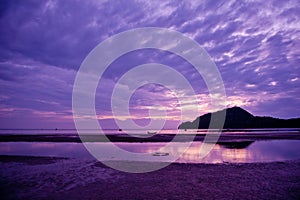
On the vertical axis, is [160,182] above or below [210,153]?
below

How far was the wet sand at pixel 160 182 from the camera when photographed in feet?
36.8

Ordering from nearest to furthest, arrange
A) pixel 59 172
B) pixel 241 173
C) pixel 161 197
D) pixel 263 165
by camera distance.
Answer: pixel 161 197 < pixel 241 173 < pixel 59 172 < pixel 263 165

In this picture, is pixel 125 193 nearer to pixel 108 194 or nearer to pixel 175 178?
pixel 108 194

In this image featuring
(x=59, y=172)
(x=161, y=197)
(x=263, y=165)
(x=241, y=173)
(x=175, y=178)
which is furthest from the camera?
(x=263, y=165)

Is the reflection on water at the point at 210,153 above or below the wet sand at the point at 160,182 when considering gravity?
above

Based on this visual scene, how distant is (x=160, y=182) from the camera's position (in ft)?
45.3

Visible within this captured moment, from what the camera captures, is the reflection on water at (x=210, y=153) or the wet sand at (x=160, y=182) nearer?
the wet sand at (x=160, y=182)

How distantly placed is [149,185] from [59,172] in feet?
27.4

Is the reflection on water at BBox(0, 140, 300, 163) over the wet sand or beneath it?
over

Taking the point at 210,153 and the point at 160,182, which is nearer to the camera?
the point at 160,182

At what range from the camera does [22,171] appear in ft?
58.2

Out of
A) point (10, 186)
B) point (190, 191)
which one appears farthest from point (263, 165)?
point (10, 186)

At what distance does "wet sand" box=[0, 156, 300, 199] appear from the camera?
11.2 metres

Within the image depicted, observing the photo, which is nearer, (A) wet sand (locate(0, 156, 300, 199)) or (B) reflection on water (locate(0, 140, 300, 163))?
(A) wet sand (locate(0, 156, 300, 199))
